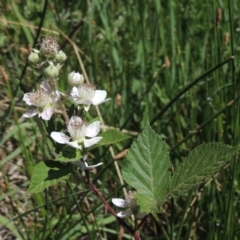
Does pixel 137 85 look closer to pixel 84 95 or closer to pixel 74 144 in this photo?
pixel 84 95

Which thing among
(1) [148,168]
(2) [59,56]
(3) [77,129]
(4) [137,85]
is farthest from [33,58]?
(4) [137,85]

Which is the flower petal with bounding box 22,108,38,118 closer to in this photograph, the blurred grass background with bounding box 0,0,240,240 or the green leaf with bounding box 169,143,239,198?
the green leaf with bounding box 169,143,239,198

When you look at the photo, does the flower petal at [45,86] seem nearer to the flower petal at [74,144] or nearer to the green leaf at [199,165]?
the flower petal at [74,144]

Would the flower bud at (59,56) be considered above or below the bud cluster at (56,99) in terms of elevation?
above

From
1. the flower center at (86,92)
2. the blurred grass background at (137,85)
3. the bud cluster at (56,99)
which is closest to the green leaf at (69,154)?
the bud cluster at (56,99)

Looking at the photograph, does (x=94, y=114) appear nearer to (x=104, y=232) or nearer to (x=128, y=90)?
(x=128, y=90)

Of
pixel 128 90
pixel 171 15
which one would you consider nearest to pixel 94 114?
pixel 128 90
